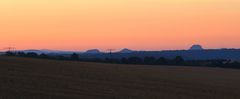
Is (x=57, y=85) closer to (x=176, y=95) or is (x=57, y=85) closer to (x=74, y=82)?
(x=74, y=82)

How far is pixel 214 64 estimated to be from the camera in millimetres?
100312

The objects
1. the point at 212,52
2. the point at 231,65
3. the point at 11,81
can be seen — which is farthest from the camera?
the point at 212,52

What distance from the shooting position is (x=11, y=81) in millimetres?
27328

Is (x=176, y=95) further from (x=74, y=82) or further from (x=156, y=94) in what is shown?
(x=74, y=82)

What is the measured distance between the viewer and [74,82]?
3133 cm

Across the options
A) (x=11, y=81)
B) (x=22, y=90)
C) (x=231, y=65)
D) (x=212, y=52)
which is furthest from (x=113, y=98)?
(x=212, y=52)

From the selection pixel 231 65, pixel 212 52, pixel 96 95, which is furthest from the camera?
pixel 212 52

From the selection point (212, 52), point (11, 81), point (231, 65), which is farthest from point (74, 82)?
point (212, 52)

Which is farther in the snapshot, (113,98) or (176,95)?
(176,95)

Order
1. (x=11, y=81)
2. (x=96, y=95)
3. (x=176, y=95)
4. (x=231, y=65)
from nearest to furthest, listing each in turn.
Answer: (x=96, y=95), (x=11, y=81), (x=176, y=95), (x=231, y=65)

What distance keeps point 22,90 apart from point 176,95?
874 cm

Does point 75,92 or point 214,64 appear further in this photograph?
point 214,64

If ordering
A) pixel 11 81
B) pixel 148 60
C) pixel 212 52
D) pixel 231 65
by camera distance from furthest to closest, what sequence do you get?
pixel 212 52 < pixel 148 60 < pixel 231 65 < pixel 11 81

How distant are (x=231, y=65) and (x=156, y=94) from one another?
70.0m
